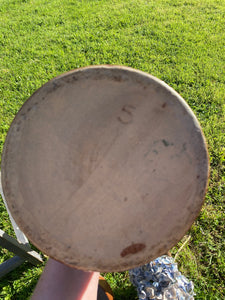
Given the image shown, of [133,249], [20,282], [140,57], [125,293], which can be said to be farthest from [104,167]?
[140,57]

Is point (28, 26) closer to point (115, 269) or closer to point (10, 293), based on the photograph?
point (10, 293)

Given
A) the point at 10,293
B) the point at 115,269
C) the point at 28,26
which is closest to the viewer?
the point at 115,269

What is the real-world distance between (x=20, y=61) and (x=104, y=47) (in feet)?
4.89

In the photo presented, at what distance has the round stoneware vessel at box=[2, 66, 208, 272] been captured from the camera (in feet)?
3.67

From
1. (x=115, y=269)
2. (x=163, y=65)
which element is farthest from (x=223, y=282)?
(x=163, y=65)

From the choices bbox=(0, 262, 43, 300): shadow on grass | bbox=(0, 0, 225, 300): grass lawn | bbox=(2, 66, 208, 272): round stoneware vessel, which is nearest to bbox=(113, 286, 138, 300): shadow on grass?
bbox=(0, 0, 225, 300): grass lawn

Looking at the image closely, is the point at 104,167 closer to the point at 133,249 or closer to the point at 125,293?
the point at 133,249

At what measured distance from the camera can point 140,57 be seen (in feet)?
13.7

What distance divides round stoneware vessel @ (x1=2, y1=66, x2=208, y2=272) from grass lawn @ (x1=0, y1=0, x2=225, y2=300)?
4.19ft

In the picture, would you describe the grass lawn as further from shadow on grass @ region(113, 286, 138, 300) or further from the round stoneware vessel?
the round stoneware vessel

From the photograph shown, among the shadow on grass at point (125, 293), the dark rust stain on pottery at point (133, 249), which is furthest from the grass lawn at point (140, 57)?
the dark rust stain on pottery at point (133, 249)

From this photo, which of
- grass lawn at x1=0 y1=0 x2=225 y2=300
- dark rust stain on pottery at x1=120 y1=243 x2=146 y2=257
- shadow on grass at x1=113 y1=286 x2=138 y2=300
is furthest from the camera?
grass lawn at x1=0 y1=0 x2=225 y2=300

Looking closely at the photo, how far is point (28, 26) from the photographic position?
498 cm

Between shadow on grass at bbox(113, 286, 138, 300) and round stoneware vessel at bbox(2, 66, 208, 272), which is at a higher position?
round stoneware vessel at bbox(2, 66, 208, 272)
